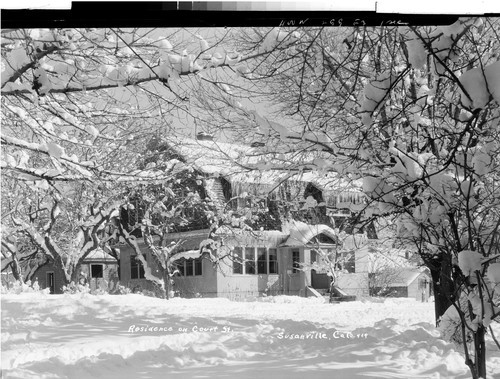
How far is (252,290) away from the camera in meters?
3.33

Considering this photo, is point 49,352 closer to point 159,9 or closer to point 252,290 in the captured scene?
point 252,290

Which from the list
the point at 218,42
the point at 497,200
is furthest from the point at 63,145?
the point at 497,200

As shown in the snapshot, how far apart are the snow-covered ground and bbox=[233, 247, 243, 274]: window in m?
0.16

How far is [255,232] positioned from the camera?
347cm

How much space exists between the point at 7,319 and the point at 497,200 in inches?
85.6

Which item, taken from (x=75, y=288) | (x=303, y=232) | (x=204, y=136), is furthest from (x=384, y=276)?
(x=75, y=288)

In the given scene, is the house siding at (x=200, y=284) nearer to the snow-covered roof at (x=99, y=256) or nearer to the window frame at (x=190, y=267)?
the window frame at (x=190, y=267)

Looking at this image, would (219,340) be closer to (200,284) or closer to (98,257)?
(200,284)

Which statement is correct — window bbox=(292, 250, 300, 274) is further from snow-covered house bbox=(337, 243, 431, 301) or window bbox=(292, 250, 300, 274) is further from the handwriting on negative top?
the handwriting on negative top

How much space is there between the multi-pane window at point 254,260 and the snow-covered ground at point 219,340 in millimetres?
151

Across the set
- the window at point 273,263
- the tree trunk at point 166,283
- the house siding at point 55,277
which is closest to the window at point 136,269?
the tree trunk at point 166,283

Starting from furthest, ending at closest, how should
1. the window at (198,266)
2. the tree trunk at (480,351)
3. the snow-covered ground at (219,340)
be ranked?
the window at (198,266) → the snow-covered ground at (219,340) → the tree trunk at (480,351)

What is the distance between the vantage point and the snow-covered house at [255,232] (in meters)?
3.30

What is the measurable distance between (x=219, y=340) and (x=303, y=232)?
69 centimetres
